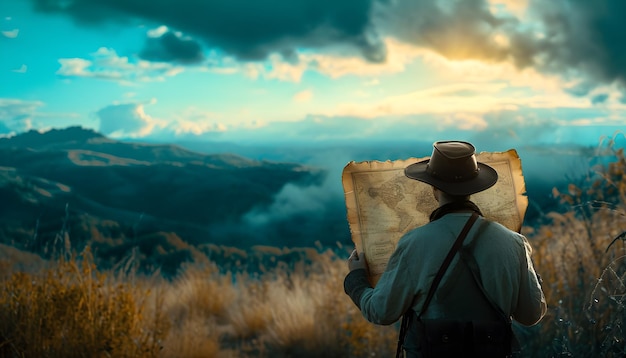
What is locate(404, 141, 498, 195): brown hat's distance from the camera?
257cm

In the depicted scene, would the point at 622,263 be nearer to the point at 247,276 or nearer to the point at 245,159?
the point at 247,276

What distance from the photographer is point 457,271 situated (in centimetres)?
245

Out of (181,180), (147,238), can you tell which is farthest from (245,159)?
(147,238)

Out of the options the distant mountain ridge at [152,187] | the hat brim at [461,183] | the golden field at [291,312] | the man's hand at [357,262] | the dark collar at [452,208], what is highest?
the hat brim at [461,183]

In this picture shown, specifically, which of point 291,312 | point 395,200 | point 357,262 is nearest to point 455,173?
point 395,200

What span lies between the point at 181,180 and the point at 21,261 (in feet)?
440

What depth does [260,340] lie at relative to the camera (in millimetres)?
7953

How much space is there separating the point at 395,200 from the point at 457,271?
2.02 feet

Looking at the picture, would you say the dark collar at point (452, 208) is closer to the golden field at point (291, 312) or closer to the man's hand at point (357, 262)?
the man's hand at point (357, 262)

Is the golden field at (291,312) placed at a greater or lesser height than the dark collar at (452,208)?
lesser

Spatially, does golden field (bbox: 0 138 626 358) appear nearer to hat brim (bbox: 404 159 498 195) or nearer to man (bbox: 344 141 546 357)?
man (bbox: 344 141 546 357)

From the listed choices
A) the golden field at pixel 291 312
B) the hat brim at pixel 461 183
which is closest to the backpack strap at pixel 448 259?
the hat brim at pixel 461 183

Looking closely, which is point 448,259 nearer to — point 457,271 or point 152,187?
point 457,271

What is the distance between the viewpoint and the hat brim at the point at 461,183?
255 cm
